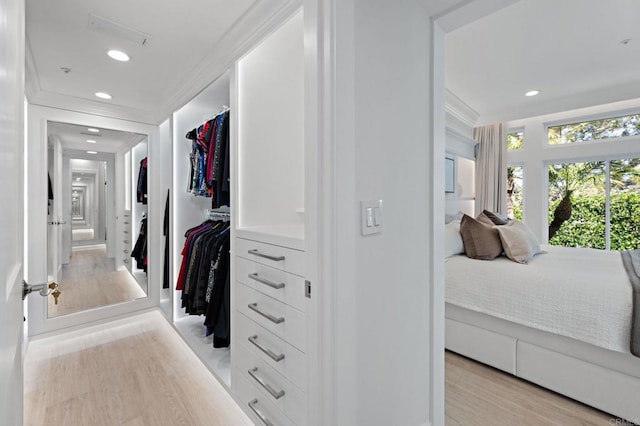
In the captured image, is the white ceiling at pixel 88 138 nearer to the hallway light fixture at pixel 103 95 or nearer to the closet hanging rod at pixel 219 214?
the hallway light fixture at pixel 103 95

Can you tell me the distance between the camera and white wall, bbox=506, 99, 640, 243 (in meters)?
3.80

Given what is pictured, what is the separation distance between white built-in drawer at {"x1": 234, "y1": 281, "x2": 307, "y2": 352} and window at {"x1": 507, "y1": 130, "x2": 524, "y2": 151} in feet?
15.4

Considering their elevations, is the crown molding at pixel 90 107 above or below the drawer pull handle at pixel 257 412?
above

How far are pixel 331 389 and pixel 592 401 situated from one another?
1.80 meters

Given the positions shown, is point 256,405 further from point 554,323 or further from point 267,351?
point 554,323

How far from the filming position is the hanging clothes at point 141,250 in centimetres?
312

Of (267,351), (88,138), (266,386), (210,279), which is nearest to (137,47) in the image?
(88,138)

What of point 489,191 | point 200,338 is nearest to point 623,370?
point 200,338

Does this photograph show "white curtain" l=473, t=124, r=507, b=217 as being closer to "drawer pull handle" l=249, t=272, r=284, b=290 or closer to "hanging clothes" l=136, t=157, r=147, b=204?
"drawer pull handle" l=249, t=272, r=284, b=290

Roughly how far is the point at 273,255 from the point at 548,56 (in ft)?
10.2

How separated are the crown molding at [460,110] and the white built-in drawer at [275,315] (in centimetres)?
322

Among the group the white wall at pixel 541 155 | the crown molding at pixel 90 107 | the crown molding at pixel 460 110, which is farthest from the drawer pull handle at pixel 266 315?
the white wall at pixel 541 155

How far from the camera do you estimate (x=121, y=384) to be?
6.36 ft

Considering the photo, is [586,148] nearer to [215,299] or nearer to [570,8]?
[570,8]
